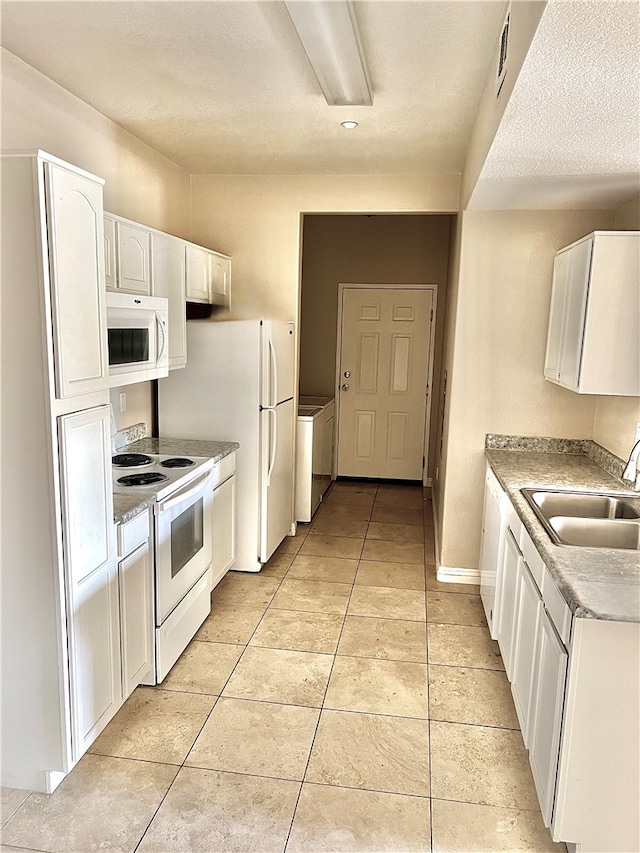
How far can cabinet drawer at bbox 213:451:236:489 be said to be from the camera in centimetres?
338

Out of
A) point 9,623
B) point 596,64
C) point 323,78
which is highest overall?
point 323,78

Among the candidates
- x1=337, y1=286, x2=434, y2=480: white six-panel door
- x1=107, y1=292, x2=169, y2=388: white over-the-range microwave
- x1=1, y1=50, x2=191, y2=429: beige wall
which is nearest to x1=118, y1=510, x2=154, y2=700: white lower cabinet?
x1=107, y1=292, x2=169, y2=388: white over-the-range microwave

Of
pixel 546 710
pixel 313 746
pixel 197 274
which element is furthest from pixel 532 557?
pixel 197 274

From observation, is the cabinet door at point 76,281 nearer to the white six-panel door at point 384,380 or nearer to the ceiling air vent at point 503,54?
the ceiling air vent at point 503,54

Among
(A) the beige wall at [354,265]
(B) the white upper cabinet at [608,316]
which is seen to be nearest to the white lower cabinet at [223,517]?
(B) the white upper cabinet at [608,316]

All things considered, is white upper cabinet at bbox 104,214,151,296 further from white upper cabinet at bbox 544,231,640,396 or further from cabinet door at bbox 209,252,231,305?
white upper cabinet at bbox 544,231,640,396

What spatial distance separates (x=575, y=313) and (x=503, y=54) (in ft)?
4.11

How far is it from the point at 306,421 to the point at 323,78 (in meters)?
2.75

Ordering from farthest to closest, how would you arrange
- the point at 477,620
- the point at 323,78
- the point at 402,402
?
the point at 402,402, the point at 477,620, the point at 323,78

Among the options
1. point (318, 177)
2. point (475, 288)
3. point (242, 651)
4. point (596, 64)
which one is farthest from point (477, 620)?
point (318, 177)

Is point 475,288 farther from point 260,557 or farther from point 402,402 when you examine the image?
point 402,402

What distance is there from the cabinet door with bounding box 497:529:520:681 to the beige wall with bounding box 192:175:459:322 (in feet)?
7.80

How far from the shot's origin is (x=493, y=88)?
7.49 feet

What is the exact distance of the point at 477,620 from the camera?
339 centimetres
